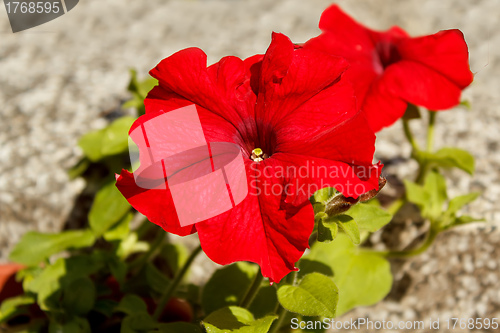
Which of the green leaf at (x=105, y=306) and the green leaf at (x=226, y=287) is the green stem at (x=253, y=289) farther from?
the green leaf at (x=105, y=306)

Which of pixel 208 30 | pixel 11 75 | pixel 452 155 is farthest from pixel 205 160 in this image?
pixel 208 30

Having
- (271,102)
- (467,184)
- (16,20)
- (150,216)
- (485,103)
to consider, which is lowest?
(467,184)

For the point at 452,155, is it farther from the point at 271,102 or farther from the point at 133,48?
the point at 133,48

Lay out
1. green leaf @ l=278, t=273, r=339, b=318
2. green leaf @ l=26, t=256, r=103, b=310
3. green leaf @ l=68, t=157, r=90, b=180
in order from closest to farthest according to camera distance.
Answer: green leaf @ l=278, t=273, r=339, b=318 < green leaf @ l=26, t=256, r=103, b=310 < green leaf @ l=68, t=157, r=90, b=180

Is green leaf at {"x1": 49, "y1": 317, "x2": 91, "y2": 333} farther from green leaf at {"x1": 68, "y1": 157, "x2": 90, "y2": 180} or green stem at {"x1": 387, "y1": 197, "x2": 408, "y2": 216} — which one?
green stem at {"x1": 387, "y1": 197, "x2": 408, "y2": 216}

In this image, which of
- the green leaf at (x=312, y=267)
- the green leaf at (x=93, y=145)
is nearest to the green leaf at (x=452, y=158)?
the green leaf at (x=312, y=267)

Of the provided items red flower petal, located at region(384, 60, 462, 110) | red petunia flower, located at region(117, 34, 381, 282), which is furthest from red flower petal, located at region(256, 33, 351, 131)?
red flower petal, located at region(384, 60, 462, 110)
